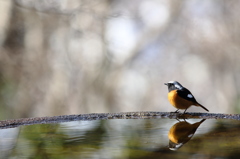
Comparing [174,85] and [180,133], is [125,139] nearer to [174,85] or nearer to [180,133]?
[180,133]

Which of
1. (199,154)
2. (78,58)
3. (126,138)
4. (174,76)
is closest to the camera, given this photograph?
(199,154)

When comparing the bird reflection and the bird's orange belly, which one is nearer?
the bird reflection

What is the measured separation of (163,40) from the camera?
9.32 m

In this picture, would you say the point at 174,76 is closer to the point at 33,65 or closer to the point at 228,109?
the point at 228,109

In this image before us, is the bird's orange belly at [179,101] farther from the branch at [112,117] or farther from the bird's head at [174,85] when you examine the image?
the branch at [112,117]

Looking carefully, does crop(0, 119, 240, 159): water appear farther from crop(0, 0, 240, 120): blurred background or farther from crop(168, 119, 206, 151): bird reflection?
crop(0, 0, 240, 120): blurred background

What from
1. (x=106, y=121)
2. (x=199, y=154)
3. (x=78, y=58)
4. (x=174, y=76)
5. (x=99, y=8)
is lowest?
(x=199, y=154)

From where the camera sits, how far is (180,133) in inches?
108

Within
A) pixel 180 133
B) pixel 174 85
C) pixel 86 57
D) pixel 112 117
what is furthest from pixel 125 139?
pixel 86 57

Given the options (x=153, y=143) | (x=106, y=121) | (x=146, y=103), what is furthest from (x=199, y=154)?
(x=146, y=103)

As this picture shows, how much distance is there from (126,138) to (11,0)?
781 centimetres

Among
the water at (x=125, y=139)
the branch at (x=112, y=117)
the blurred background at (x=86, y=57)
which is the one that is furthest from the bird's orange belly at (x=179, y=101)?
the blurred background at (x=86, y=57)

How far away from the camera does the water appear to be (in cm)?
221

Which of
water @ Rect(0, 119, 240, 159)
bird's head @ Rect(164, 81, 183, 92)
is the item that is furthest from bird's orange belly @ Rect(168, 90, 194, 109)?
water @ Rect(0, 119, 240, 159)
